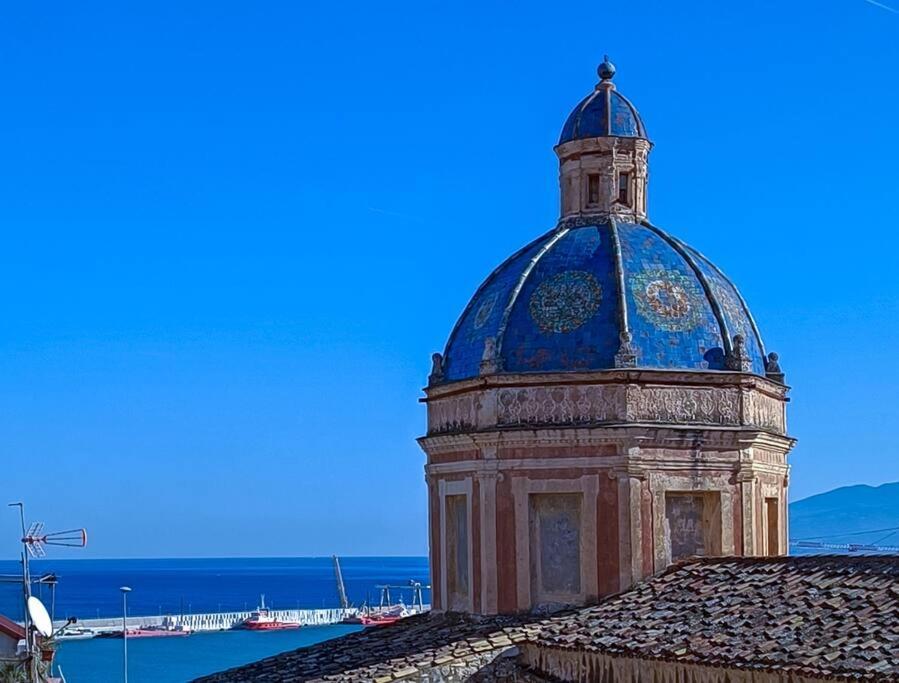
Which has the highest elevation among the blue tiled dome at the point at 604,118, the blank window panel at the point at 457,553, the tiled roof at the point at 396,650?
the blue tiled dome at the point at 604,118

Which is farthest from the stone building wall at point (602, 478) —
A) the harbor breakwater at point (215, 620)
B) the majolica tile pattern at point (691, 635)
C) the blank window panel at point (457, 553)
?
the harbor breakwater at point (215, 620)

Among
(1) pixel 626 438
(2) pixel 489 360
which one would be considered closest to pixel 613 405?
(1) pixel 626 438

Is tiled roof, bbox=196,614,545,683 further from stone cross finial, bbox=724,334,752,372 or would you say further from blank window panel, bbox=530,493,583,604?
stone cross finial, bbox=724,334,752,372

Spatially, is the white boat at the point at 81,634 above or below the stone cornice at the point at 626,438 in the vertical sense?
below

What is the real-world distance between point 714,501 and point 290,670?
5941 millimetres

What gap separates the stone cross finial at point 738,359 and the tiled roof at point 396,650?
13.9 feet

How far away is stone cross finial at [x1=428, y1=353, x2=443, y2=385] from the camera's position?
22109mm

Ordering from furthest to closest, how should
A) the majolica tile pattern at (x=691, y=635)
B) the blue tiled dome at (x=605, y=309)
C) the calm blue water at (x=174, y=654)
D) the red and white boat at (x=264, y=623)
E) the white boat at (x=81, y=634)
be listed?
1. the red and white boat at (x=264, y=623)
2. the white boat at (x=81, y=634)
3. the calm blue water at (x=174, y=654)
4. the blue tiled dome at (x=605, y=309)
5. the majolica tile pattern at (x=691, y=635)

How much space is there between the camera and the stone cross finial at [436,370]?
22.1m

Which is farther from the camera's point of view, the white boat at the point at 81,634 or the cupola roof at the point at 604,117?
the white boat at the point at 81,634

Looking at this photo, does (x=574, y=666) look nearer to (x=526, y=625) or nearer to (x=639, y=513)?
(x=526, y=625)


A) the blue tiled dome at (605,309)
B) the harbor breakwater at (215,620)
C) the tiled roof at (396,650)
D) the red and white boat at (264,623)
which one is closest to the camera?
the tiled roof at (396,650)

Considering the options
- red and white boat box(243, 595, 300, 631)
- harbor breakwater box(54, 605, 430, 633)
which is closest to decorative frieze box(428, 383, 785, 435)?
red and white boat box(243, 595, 300, 631)

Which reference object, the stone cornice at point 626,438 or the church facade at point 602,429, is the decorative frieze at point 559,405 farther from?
the stone cornice at point 626,438
